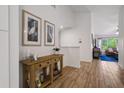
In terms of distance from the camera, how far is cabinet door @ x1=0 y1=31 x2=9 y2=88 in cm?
164

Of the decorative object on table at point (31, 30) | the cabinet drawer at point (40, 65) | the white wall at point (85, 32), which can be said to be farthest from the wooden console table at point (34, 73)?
the white wall at point (85, 32)

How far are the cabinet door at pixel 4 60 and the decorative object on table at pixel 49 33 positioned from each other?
2052mm

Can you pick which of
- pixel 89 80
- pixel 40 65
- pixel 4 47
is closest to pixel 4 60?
pixel 4 47

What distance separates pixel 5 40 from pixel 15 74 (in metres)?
0.61

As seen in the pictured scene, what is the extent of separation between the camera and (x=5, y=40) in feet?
5.56

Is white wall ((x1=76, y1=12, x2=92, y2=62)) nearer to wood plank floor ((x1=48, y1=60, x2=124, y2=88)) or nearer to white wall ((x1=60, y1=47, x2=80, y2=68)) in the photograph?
white wall ((x1=60, y1=47, x2=80, y2=68))

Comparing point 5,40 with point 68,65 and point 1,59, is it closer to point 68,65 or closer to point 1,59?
point 1,59

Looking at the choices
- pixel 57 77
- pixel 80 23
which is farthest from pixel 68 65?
pixel 80 23

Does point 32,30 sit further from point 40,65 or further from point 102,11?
point 102,11

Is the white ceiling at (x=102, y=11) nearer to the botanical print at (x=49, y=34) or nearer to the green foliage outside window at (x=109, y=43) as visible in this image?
the botanical print at (x=49, y=34)

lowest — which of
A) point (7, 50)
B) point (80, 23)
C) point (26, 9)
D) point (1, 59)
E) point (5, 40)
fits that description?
point (1, 59)

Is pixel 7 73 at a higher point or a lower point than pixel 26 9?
lower

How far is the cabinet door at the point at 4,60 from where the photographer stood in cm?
164
